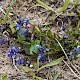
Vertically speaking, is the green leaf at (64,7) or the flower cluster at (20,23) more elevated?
the green leaf at (64,7)

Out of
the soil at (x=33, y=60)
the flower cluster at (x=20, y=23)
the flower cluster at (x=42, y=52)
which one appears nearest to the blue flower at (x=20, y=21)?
the flower cluster at (x=20, y=23)

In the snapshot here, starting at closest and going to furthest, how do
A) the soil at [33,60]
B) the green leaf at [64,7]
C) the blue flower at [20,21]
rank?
the soil at [33,60] < the blue flower at [20,21] < the green leaf at [64,7]

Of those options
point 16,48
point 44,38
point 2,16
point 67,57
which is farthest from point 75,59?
point 2,16

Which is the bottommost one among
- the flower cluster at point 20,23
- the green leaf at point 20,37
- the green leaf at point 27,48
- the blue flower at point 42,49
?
the blue flower at point 42,49

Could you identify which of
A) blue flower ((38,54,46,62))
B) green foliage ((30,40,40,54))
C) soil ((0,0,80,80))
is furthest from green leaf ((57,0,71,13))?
blue flower ((38,54,46,62))

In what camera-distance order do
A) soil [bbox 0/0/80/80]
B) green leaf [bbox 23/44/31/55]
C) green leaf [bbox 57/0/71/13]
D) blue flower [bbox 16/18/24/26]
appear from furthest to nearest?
green leaf [bbox 57/0/71/13] < blue flower [bbox 16/18/24/26] < green leaf [bbox 23/44/31/55] < soil [bbox 0/0/80/80]

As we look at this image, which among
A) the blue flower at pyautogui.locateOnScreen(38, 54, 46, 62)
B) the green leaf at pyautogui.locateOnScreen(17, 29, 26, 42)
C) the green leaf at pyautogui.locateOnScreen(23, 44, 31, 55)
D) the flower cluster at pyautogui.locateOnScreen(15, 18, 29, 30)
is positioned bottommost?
the blue flower at pyautogui.locateOnScreen(38, 54, 46, 62)

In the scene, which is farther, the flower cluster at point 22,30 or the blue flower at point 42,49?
the flower cluster at point 22,30

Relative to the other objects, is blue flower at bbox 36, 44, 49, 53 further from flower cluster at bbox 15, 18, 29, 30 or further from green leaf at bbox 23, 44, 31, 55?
flower cluster at bbox 15, 18, 29, 30

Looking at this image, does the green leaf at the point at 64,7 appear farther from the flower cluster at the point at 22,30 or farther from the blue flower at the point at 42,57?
the blue flower at the point at 42,57

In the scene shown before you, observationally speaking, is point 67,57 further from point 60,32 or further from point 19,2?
point 19,2

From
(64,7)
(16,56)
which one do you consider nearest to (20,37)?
(16,56)
